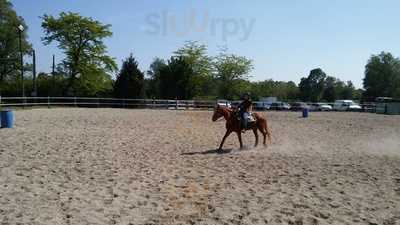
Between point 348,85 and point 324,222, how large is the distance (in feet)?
463

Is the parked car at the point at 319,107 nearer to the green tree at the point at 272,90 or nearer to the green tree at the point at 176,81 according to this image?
the green tree at the point at 176,81

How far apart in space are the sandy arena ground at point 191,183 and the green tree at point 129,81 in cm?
3582

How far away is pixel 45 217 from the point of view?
18.7 ft

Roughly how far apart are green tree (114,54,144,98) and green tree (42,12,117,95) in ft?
9.38

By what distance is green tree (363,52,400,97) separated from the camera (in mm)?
94562

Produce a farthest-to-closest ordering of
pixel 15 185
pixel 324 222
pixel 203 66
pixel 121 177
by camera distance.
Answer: pixel 203 66
pixel 121 177
pixel 15 185
pixel 324 222

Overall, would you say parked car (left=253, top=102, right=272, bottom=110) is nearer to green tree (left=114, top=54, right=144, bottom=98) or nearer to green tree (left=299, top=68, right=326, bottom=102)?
green tree (left=114, top=54, right=144, bottom=98)

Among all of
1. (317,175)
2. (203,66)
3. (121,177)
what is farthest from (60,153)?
(203,66)

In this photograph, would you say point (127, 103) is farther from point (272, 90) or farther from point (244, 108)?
point (272, 90)

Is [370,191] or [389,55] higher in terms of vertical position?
[389,55]

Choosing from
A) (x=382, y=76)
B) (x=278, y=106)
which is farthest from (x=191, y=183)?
(x=382, y=76)

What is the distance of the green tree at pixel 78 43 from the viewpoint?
4888 cm

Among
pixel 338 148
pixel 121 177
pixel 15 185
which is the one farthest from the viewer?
pixel 338 148

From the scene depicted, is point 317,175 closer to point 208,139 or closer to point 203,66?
point 208,139
